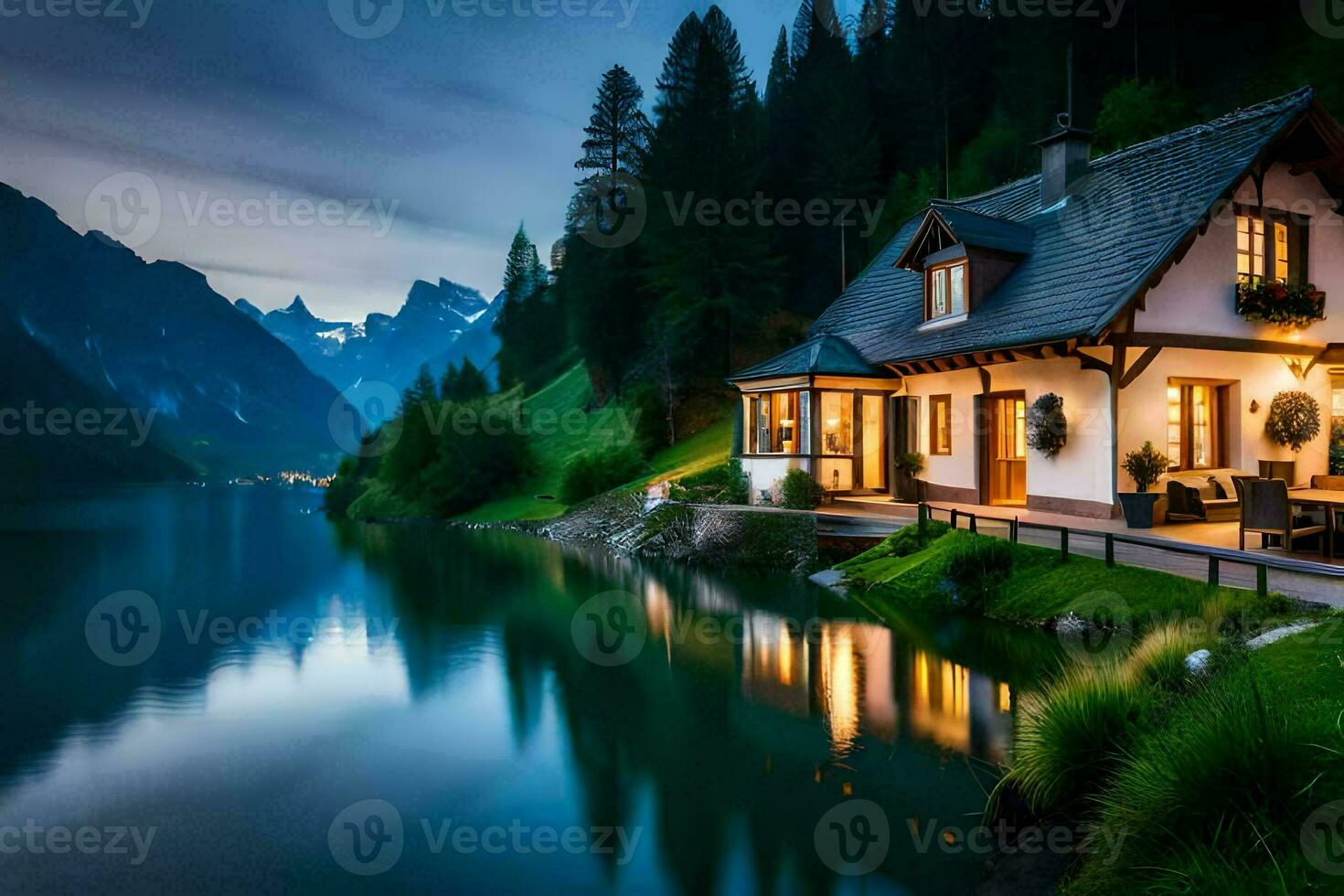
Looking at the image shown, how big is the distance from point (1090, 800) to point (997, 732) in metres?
2.43

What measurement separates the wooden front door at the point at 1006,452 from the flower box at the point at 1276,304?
4.54 m

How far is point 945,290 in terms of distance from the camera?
19453 mm

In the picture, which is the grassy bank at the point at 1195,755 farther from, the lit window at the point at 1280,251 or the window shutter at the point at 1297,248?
the window shutter at the point at 1297,248

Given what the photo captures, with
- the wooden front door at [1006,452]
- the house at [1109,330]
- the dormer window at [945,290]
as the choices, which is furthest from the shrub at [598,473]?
the wooden front door at [1006,452]

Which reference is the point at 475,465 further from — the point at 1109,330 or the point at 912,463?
the point at 1109,330

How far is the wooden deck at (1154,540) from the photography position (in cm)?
949

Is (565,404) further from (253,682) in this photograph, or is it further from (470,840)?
(470,840)

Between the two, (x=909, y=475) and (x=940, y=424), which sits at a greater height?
(x=940, y=424)

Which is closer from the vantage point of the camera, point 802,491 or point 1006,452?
point 1006,452

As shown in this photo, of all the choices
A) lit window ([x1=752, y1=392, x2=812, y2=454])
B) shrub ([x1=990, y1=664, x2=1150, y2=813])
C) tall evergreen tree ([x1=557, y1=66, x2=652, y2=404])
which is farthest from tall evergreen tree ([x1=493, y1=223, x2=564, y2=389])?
shrub ([x1=990, y1=664, x2=1150, y2=813])

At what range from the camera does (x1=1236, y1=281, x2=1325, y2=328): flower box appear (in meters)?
15.9

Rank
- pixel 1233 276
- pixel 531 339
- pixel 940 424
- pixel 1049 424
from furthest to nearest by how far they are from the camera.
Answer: pixel 531 339
pixel 940 424
pixel 1233 276
pixel 1049 424

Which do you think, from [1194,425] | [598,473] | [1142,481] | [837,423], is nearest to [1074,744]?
[1142,481]

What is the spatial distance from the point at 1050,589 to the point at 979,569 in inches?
55.6
